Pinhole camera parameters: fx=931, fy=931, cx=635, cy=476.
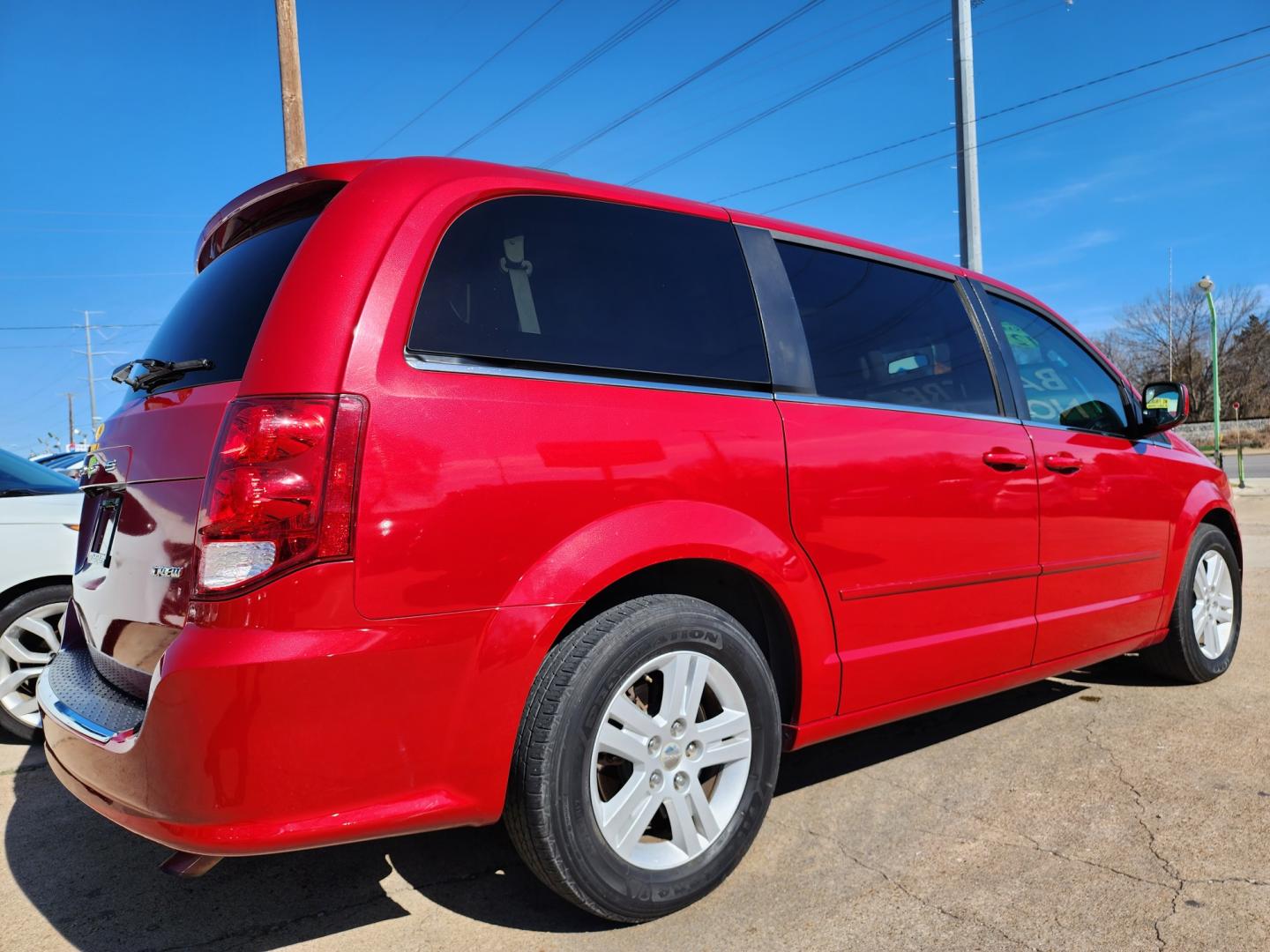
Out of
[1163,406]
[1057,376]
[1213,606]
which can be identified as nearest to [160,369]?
[1057,376]

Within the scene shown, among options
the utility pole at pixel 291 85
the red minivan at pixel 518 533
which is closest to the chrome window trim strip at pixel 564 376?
the red minivan at pixel 518 533

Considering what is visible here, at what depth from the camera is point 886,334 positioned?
3.15m

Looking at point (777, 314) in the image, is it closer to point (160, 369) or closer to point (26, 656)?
point (160, 369)

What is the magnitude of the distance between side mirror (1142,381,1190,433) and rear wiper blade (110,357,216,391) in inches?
146

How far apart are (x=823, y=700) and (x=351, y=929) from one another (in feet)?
4.55

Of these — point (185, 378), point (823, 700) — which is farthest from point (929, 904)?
point (185, 378)

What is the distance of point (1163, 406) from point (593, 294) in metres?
2.97

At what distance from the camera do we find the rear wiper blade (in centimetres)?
225

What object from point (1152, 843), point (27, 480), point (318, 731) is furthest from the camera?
point (27, 480)

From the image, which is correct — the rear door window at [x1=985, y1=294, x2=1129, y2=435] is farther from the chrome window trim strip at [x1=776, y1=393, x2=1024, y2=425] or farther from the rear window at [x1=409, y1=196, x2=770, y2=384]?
the rear window at [x1=409, y1=196, x2=770, y2=384]

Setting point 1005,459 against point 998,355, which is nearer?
point 1005,459

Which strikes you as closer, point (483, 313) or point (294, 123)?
point (483, 313)

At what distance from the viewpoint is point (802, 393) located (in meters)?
2.71

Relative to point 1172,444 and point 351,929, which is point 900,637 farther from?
point 1172,444
